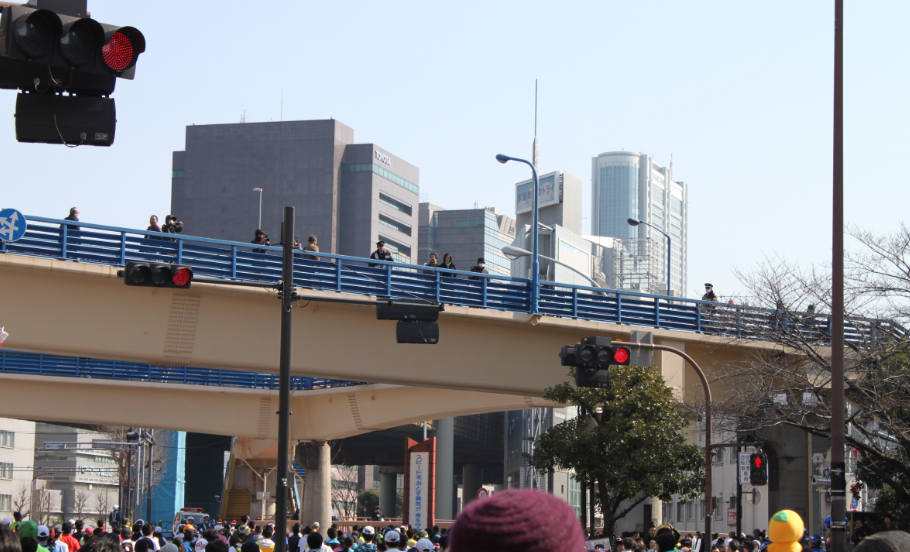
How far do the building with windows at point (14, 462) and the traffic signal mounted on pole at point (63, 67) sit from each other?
8311cm

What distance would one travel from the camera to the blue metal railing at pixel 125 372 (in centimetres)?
3253

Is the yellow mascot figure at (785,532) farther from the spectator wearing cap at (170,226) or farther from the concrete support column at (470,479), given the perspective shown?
the concrete support column at (470,479)

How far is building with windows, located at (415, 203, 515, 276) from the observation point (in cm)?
14162

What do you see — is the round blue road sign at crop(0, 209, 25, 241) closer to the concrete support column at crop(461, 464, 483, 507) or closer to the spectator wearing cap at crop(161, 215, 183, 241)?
the spectator wearing cap at crop(161, 215, 183, 241)

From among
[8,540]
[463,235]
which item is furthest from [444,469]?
[463,235]

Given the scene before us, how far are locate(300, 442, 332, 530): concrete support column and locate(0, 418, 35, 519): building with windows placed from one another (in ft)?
179

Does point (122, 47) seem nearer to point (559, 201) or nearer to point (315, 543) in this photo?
point (315, 543)

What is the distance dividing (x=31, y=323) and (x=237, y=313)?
4228 mm

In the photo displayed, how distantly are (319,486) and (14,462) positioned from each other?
59.4 m

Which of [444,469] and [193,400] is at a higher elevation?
[193,400]

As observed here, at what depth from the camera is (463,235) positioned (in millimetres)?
142625

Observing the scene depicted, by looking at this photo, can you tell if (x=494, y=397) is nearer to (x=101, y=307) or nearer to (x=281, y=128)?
(x=101, y=307)

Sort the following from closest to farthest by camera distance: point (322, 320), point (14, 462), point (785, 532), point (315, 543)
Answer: point (785, 532) < point (315, 543) < point (322, 320) < point (14, 462)

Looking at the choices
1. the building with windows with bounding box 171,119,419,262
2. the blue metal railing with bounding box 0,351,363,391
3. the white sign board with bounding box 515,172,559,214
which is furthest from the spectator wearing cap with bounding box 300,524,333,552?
the building with windows with bounding box 171,119,419,262
